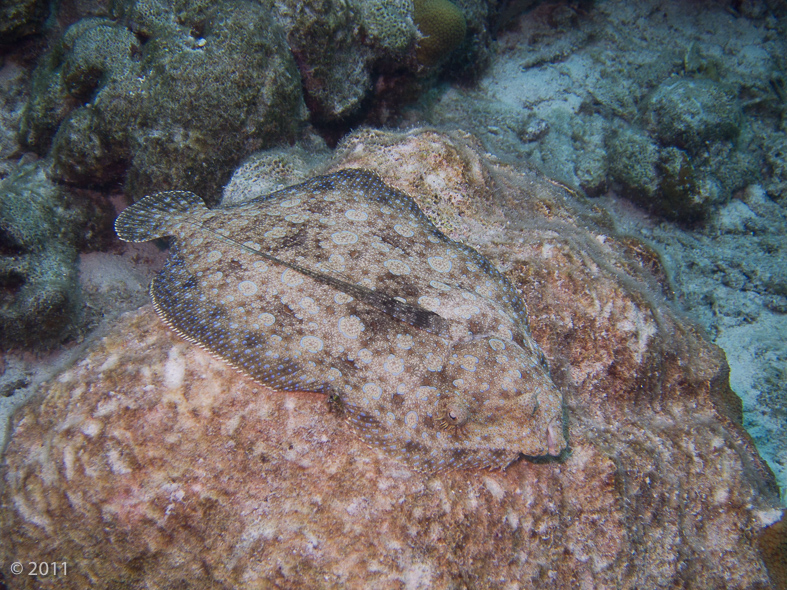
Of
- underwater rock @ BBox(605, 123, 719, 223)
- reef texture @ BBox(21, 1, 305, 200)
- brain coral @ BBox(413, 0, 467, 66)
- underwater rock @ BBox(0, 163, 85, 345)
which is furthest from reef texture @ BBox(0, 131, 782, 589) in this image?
underwater rock @ BBox(605, 123, 719, 223)

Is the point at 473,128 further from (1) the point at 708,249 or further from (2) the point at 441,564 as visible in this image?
(2) the point at 441,564

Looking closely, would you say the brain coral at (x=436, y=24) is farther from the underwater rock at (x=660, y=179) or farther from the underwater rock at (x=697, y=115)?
the underwater rock at (x=697, y=115)

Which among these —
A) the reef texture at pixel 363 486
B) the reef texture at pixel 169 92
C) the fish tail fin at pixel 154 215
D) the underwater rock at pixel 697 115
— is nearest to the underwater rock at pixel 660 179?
the underwater rock at pixel 697 115

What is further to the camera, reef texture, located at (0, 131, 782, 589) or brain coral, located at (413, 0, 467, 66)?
brain coral, located at (413, 0, 467, 66)

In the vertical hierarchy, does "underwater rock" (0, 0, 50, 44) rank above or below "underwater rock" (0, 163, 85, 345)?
above

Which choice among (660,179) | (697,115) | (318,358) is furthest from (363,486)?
(697,115)

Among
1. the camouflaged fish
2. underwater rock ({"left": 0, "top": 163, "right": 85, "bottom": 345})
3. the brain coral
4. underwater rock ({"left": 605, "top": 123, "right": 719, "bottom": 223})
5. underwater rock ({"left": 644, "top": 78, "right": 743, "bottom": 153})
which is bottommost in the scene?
underwater rock ({"left": 0, "top": 163, "right": 85, "bottom": 345})

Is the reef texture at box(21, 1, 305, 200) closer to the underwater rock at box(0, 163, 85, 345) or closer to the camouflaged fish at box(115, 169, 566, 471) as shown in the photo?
the underwater rock at box(0, 163, 85, 345)

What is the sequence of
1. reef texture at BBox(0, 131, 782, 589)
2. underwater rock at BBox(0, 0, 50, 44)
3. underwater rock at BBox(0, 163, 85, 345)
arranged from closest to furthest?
reef texture at BBox(0, 131, 782, 589), underwater rock at BBox(0, 163, 85, 345), underwater rock at BBox(0, 0, 50, 44)
